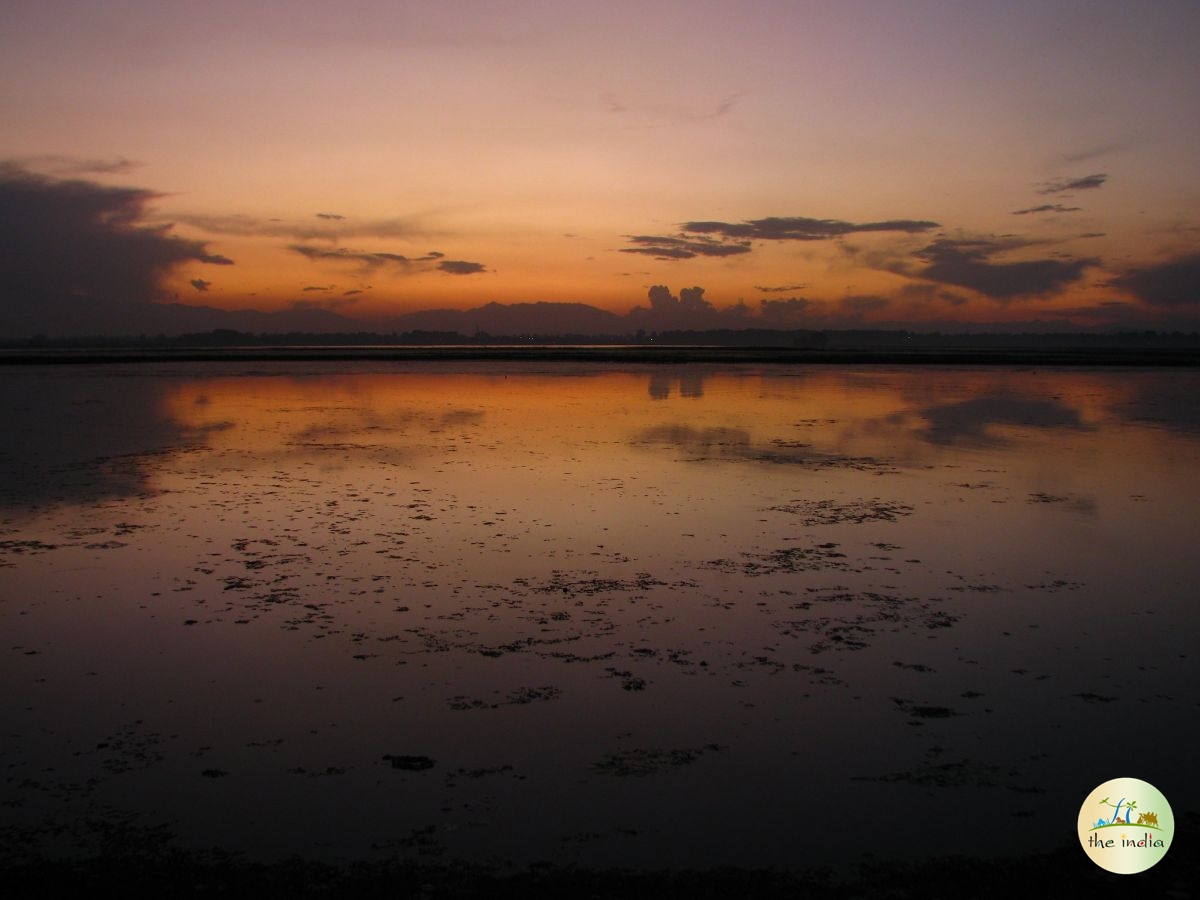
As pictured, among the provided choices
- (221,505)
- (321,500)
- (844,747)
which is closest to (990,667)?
(844,747)

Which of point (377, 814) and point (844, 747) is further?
point (844, 747)

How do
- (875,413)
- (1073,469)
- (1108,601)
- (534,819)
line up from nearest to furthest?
1. (534,819)
2. (1108,601)
3. (1073,469)
4. (875,413)

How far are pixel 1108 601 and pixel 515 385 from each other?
33.8m

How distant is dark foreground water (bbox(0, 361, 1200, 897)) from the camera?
14.1ft

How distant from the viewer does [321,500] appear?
12.5 meters

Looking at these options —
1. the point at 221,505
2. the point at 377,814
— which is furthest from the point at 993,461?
the point at 377,814

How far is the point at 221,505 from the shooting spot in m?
12.1

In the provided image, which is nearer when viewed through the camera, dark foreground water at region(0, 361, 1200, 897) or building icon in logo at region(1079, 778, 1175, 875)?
building icon in logo at region(1079, 778, 1175, 875)

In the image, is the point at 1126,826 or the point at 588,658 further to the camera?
the point at 588,658

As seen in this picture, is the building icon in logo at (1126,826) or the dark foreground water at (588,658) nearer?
the building icon in logo at (1126,826)

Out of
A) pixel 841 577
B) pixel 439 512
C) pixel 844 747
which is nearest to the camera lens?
pixel 844 747

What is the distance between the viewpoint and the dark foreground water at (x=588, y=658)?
4305 mm

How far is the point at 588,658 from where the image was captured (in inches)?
253

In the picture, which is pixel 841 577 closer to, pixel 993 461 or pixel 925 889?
pixel 925 889
